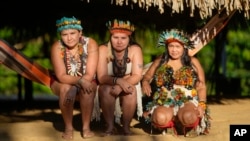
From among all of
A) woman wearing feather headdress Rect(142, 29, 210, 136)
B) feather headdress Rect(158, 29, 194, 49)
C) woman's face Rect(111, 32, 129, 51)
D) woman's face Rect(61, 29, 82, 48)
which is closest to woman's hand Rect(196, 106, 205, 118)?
woman wearing feather headdress Rect(142, 29, 210, 136)

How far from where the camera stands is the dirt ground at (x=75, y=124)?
5.74 metres

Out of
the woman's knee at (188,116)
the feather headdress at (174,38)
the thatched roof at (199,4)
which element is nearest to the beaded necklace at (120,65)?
the feather headdress at (174,38)

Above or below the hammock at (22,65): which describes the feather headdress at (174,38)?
above

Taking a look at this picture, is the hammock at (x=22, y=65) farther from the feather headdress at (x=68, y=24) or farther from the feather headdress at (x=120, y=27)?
the feather headdress at (x=120, y=27)

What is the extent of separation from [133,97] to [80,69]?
1.89ft

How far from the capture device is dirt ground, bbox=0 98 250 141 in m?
5.74

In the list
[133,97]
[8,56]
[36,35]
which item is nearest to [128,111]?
[133,97]

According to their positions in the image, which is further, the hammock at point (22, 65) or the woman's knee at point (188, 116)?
the hammock at point (22, 65)

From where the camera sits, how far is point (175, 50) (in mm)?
5988

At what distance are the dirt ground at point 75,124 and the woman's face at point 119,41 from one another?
86 centimetres

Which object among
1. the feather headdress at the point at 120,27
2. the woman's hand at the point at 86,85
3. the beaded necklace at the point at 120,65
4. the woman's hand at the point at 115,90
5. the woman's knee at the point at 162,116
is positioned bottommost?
the woman's knee at the point at 162,116

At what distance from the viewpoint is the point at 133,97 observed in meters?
5.84

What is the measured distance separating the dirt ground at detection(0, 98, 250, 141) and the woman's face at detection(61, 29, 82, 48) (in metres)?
0.89

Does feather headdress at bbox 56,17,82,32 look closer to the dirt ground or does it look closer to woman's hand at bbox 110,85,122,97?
woman's hand at bbox 110,85,122,97
